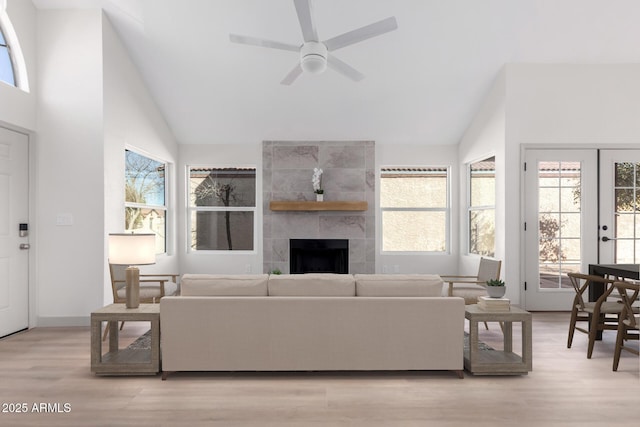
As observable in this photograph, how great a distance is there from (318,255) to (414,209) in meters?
1.68

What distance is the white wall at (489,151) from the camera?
6141 millimetres

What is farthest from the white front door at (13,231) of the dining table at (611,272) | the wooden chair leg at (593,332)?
the dining table at (611,272)

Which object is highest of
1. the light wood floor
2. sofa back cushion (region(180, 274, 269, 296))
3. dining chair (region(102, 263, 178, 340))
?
sofa back cushion (region(180, 274, 269, 296))

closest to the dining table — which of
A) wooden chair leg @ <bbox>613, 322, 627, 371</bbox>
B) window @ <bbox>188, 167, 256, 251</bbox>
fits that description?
wooden chair leg @ <bbox>613, 322, 627, 371</bbox>

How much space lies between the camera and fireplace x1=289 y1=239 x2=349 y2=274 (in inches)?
298

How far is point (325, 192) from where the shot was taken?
25.0ft

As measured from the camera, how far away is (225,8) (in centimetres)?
546

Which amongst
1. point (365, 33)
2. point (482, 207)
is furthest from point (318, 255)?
point (365, 33)

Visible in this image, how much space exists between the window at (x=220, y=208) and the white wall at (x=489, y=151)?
322 cm

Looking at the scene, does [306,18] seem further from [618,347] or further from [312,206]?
[312,206]

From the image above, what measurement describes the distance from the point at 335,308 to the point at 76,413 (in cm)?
171

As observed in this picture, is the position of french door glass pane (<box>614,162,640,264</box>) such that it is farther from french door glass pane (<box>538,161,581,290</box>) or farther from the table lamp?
the table lamp

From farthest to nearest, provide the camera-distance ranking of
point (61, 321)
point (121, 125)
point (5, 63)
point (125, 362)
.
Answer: point (121, 125), point (61, 321), point (5, 63), point (125, 362)

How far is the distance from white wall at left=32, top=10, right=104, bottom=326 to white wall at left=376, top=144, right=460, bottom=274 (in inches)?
160
